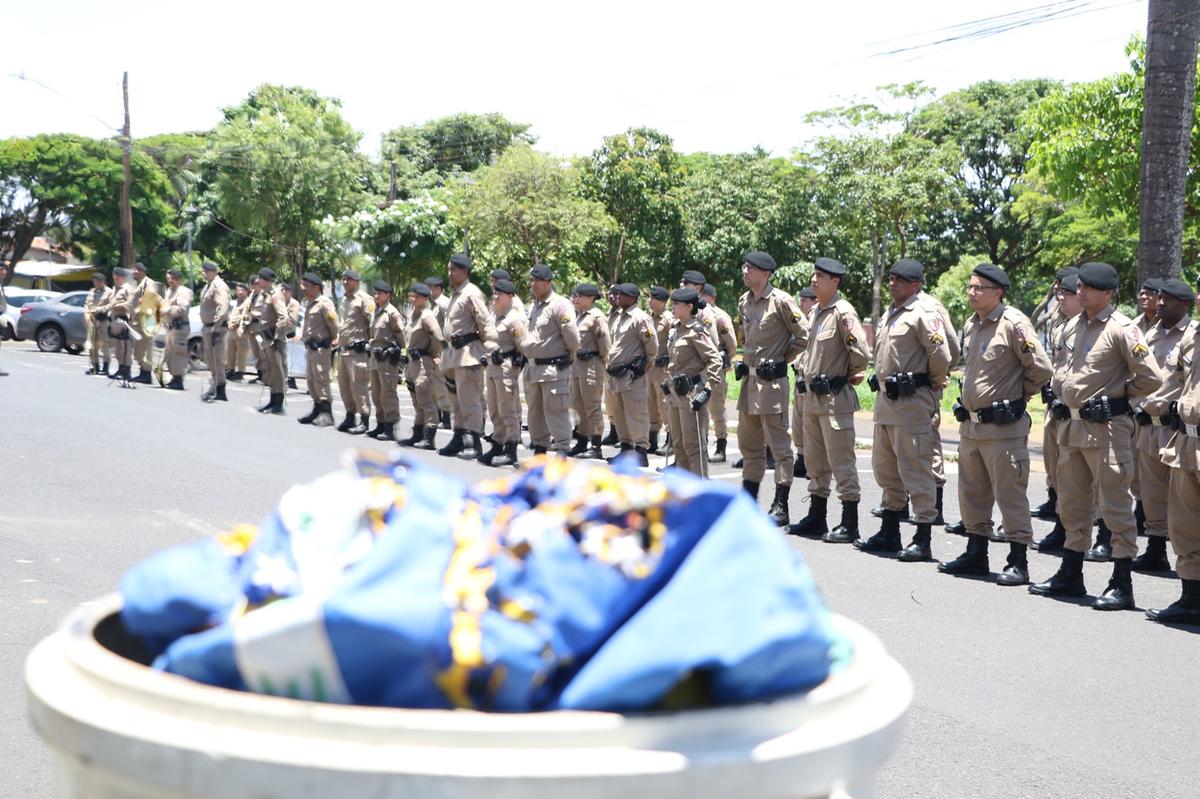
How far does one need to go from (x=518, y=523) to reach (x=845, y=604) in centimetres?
573

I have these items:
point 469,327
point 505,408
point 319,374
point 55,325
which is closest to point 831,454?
Answer: point 505,408

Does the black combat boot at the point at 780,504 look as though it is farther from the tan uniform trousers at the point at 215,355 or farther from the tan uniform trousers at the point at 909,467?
the tan uniform trousers at the point at 215,355

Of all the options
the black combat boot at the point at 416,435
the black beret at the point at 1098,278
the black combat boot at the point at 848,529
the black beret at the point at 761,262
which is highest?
the black beret at the point at 761,262

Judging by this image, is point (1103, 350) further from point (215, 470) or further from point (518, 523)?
point (215, 470)

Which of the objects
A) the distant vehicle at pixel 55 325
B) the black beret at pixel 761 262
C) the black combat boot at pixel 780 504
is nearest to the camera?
the black combat boot at pixel 780 504

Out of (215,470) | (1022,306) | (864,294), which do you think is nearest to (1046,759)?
(215,470)

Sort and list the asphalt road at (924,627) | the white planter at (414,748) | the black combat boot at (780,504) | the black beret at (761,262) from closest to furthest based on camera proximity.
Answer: the white planter at (414,748)
the asphalt road at (924,627)
the black combat boot at (780,504)
the black beret at (761,262)

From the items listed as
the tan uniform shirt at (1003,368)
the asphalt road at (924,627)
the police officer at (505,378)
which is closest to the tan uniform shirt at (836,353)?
the asphalt road at (924,627)

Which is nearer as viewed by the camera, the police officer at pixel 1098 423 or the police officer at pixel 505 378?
the police officer at pixel 1098 423

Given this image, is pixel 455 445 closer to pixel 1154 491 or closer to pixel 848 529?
pixel 848 529

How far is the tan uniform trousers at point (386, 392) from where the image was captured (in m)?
16.1

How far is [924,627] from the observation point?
695cm

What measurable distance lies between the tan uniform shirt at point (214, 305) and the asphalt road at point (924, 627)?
23.6 ft

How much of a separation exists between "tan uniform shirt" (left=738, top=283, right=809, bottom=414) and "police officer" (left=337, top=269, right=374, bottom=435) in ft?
23.3
